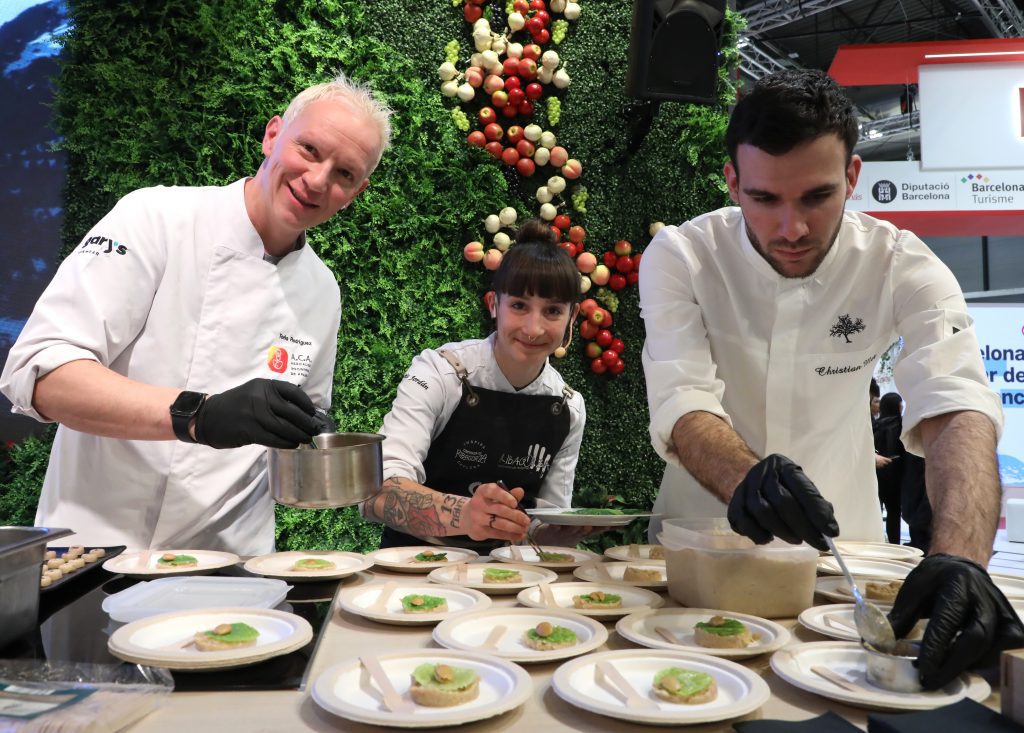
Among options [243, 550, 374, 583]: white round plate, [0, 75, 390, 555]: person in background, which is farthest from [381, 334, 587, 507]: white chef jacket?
[243, 550, 374, 583]: white round plate

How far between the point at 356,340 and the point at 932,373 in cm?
273

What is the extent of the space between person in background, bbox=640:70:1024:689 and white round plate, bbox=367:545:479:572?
0.50 meters

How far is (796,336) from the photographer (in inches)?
79.7

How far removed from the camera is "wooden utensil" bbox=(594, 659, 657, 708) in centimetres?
91

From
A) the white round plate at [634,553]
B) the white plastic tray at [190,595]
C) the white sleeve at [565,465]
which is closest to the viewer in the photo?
the white plastic tray at [190,595]

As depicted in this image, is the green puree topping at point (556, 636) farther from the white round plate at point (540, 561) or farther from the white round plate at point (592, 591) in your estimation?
the white round plate at point (540, 561)

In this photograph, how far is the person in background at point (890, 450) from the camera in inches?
253

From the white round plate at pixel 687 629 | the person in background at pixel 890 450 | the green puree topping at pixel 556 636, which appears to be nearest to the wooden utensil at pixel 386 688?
the green puree topping at pixel 556 636

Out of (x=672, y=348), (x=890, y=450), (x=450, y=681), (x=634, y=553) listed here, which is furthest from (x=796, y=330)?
(x=890, y=450)

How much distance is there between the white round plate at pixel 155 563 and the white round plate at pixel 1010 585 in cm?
147

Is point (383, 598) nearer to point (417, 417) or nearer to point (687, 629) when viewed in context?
point (687, 629)

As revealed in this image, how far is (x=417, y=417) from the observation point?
246 centimetres

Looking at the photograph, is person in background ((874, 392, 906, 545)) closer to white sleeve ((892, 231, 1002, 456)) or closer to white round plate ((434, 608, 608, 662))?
white sleeve ((892, 231, 1002, 456))

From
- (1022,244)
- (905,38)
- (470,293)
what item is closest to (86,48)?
(470,293)
